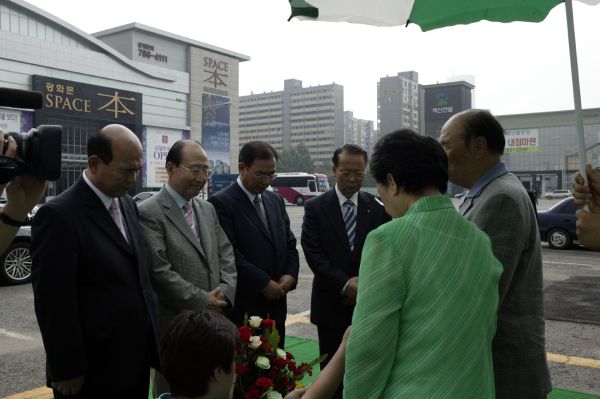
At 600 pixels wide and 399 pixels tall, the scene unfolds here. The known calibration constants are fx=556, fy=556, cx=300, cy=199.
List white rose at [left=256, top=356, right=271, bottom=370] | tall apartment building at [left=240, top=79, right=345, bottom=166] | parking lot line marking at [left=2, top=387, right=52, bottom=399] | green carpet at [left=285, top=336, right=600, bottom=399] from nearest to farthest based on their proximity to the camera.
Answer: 1. white rose at [left=256, top=356, right=271, bottom=370]
2. parking lot line marking at [left=2, top=387, right=52, bottom=399]
3. green carpet at [left=285, top=336, right=600, bottom=399]
4. tall apartment building at [left=240, top=79, right=345, bottom=166]

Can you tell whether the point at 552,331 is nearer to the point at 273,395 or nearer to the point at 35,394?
the point at 273,395

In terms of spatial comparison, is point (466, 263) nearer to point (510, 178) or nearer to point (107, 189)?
point (510, 178)

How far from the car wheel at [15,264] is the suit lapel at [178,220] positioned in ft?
21.8

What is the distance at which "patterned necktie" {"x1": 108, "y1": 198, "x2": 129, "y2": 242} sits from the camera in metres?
2.81

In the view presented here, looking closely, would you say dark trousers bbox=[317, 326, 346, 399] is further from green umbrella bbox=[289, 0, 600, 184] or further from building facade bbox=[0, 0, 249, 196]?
building facade bbox=[0, 0, 249, 196]

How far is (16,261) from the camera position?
9039 mm

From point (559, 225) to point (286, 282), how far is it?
1250 cm

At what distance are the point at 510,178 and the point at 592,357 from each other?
13.2 feet

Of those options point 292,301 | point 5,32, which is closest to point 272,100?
point 5,32

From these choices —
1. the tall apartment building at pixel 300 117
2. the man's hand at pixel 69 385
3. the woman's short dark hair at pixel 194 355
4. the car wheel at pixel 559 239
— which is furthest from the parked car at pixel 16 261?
the tall apartment building at pixel 300 117

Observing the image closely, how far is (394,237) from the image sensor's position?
1588 mm

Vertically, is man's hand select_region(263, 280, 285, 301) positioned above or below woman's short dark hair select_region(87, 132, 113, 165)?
below

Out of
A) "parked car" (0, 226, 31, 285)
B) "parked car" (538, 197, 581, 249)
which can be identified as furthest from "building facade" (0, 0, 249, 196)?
"parked car" (538, 197, 581, 249)

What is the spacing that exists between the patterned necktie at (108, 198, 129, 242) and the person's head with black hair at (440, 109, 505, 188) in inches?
64.1
